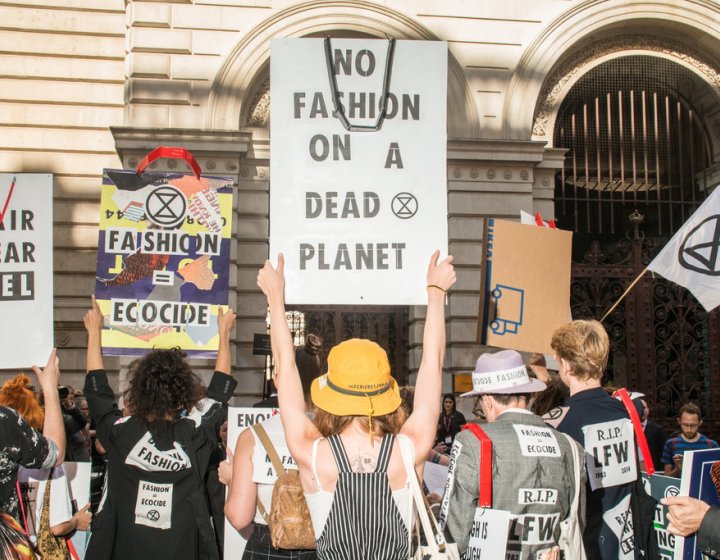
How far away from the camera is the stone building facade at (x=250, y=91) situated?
43.7 ft

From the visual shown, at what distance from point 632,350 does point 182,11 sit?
9226 millimetres

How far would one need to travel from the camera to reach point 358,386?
3.25 metres

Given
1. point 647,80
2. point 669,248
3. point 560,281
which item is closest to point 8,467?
point 560,281

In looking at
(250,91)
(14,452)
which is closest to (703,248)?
(14,452)

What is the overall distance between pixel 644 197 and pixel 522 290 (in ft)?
36.8

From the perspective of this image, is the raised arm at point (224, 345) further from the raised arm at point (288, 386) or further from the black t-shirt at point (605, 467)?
the black t-shirt at point (605, 467)

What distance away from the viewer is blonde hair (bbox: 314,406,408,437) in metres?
3.22

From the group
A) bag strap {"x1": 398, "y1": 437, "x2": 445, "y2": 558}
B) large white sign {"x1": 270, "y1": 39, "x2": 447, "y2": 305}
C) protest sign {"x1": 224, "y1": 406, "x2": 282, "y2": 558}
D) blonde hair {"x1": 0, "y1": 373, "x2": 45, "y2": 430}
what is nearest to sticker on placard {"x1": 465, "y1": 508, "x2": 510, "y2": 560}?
bag strap {"x1": 398, "y1": 437, "x2": 445, "y2": 558}

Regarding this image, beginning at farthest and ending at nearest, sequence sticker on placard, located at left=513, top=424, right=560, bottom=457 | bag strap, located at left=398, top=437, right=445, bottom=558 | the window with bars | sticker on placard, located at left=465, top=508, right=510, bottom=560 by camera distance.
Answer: the window with bars < sticker on placard, located at left=513, top=424, right=560, bottom=457 < sticker on placard, located at left=465, top=508, right=510, bottom=560 < bag strap, located at left=398, top=437, right=445, bottom=558

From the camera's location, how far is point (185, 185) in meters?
7.44

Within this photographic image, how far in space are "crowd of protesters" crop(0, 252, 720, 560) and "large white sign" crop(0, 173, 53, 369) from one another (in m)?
0.88

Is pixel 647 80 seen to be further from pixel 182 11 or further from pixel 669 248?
pixel 669 248

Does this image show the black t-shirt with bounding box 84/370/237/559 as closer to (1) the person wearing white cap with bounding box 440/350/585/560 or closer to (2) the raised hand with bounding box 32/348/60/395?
(2) the raised hand with bounding box 32/348/60/395

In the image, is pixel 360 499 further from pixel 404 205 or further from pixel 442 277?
pixel 404 205
